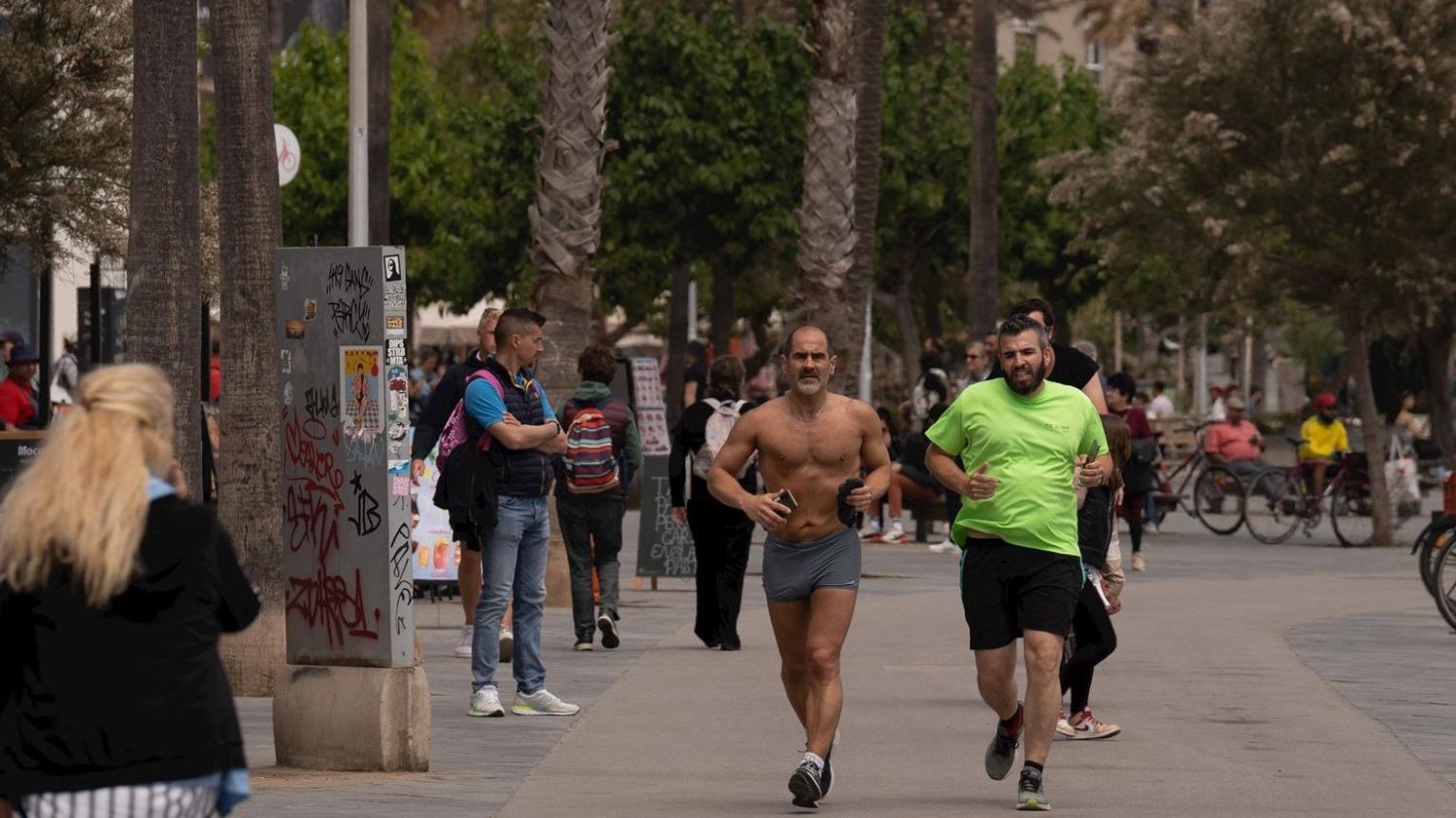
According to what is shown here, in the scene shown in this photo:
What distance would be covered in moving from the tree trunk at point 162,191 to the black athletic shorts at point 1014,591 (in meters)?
3.66

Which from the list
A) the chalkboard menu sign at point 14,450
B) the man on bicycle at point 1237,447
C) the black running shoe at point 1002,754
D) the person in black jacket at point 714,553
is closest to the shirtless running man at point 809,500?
the black running shoe at point 1002,754

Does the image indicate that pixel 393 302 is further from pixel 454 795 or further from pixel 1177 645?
pixel 1177 645

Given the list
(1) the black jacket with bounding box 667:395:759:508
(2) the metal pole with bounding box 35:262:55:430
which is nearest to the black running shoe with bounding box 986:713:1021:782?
(1) the black jacket with bounding box 667:395:759:508

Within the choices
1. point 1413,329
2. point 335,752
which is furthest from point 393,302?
point 1413,329

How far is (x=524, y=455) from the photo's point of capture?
11.8m

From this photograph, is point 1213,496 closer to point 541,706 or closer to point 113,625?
point 541,706

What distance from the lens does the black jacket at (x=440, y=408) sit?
1305 centimetres

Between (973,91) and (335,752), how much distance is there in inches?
945

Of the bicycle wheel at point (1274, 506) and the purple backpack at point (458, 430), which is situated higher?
the purple backpack at point (458, 430)

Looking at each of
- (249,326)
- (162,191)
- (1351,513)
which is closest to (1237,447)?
(1351,513)

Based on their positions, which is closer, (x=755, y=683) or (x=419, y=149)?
(x=755, y=683)

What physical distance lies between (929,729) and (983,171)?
21.2 meters

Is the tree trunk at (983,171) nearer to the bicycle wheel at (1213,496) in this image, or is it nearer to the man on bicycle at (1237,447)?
the man on bicycle at (1237,447)

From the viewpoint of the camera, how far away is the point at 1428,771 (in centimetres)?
1027
